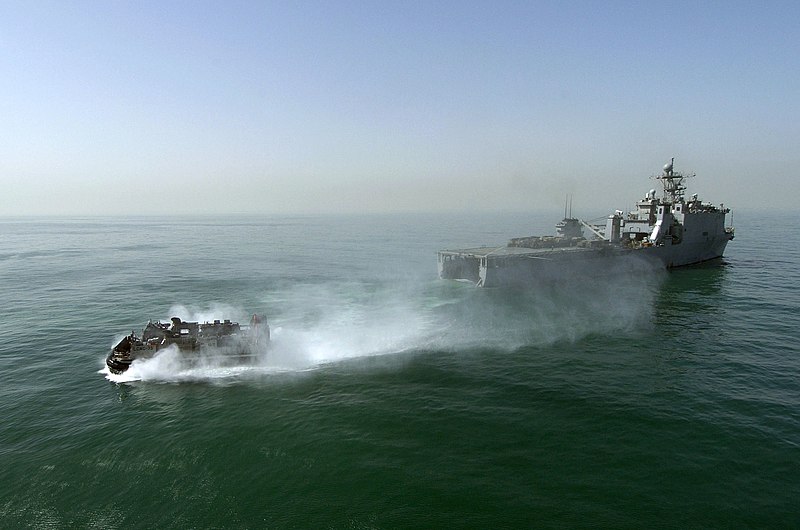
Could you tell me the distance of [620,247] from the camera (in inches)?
3002

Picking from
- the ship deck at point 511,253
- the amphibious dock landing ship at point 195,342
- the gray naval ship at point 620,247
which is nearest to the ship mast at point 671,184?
the gray naval ship at point 620,247

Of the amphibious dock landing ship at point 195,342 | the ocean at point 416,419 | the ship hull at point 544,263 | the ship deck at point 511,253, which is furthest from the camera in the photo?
the ship deck at point 511,253

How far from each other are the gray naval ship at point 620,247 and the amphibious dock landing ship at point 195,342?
126 ft

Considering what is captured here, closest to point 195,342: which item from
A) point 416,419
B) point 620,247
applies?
point 416,419

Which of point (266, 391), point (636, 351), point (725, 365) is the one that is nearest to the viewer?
point (266, 391)

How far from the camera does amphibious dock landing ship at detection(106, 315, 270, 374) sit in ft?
108

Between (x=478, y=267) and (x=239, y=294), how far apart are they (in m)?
36.4

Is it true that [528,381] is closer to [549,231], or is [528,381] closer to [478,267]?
[478,267]

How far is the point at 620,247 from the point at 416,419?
65.1m

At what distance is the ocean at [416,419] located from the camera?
1838 cm

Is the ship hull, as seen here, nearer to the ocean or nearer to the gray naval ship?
the gray naval ship

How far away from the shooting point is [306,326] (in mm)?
44906

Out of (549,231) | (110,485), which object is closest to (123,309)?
(110,485)

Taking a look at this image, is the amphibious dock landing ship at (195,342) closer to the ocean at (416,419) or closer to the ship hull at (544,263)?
the ocean at (416,419)
